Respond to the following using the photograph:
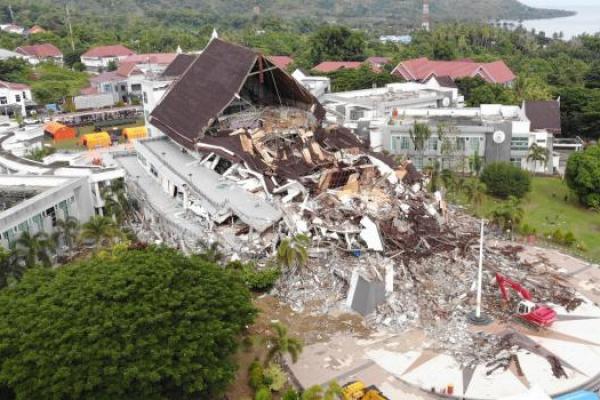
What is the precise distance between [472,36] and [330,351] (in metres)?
103

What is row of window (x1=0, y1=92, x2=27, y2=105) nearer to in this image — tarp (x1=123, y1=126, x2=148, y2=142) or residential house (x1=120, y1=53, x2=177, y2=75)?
residential house (x1=120, y1=53, x2=177, y2=75)

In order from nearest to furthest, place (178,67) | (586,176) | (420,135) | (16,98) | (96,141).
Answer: (586,176) < (420,135) < (96,141) < (178,67) < (16,98)

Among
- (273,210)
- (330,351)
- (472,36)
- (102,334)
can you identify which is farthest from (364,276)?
(472,36)

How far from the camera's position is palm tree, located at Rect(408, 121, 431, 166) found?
44531 millimetres

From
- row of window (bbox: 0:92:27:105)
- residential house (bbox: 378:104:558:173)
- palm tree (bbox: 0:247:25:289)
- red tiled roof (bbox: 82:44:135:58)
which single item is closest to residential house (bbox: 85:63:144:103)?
row of window (bbox: 0:92:27:105)

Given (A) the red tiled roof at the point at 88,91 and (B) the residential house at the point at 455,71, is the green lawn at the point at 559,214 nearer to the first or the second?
(B) the residential house at the point at 455,71

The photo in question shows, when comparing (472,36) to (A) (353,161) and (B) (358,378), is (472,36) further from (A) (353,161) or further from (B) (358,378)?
(B) (358,378)

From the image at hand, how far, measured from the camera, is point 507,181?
4062 centimetres

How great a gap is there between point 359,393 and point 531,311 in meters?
8.77

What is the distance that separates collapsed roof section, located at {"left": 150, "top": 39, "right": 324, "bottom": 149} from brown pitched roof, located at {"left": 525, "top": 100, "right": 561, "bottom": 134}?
964 inches

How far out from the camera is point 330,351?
2192 cm

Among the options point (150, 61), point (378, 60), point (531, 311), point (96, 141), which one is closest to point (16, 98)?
point (150, 61)

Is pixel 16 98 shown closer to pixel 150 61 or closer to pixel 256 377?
pixel 150 61

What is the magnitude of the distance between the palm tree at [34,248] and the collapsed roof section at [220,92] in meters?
11.1
